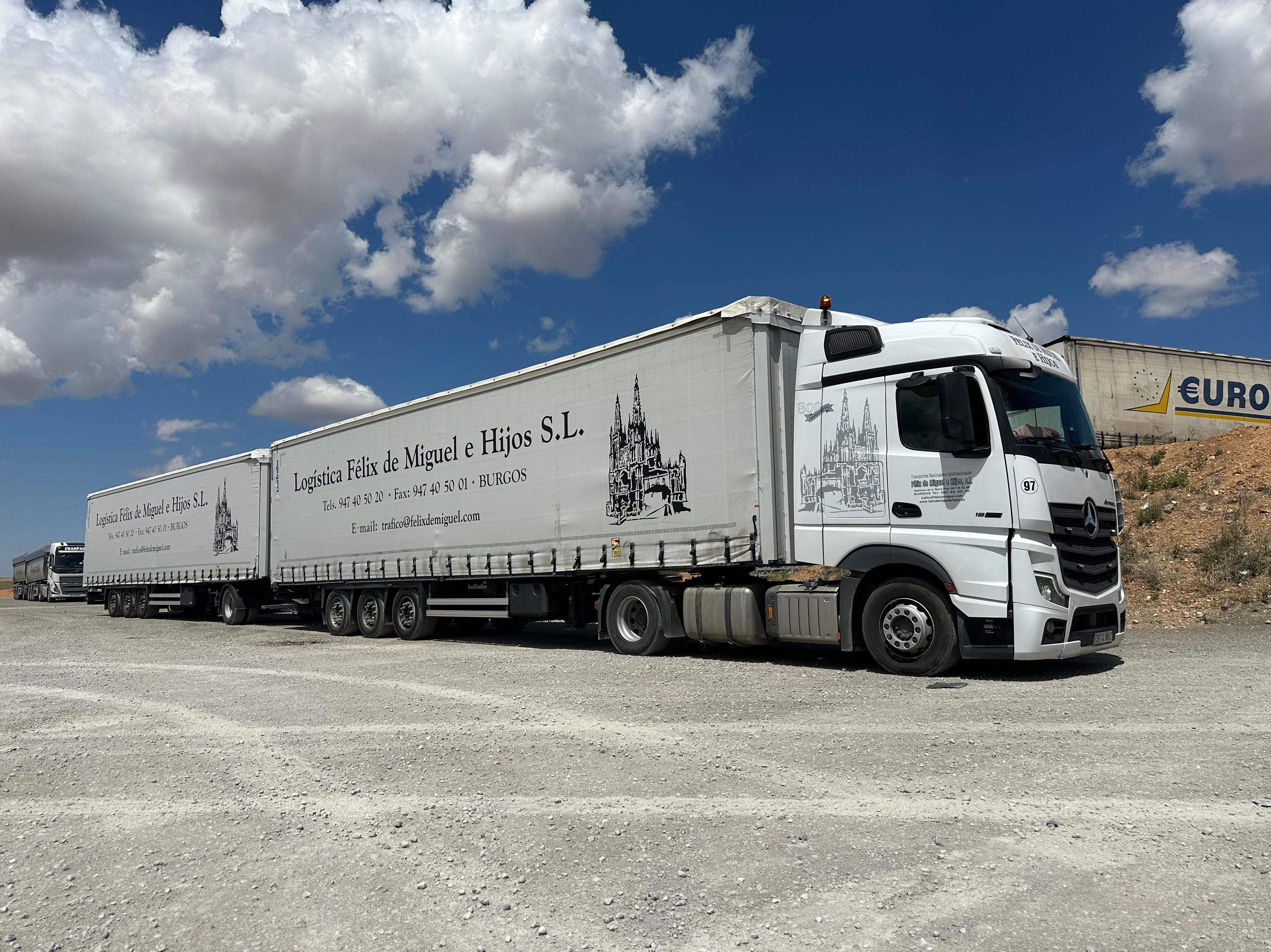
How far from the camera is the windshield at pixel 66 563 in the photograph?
130 ft

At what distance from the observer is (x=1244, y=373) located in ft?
82.2

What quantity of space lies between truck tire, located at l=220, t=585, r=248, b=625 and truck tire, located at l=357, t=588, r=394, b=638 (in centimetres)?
568

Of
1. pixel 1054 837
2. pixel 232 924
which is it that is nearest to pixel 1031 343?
pixel 1054 837

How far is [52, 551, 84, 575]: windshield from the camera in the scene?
3975cm

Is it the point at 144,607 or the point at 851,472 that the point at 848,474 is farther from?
the point at 144,607

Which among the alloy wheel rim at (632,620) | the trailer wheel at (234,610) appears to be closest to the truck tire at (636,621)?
the alloy wheel rim at (632,620)

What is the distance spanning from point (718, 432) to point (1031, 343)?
338 centimetres

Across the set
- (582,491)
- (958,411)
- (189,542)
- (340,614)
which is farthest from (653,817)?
(189,542)

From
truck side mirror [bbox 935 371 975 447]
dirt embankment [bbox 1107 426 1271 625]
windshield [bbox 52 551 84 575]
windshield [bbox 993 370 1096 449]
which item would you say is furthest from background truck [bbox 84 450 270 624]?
dirt embankment [bbox 1107 426 1271 625]

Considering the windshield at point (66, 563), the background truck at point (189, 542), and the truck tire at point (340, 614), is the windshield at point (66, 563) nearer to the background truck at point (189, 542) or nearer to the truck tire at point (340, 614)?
the background truck at point (189, 542)

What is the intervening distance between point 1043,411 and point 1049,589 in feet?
5.82

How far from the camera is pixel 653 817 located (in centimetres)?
428

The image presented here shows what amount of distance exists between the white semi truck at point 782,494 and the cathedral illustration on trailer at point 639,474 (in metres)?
0.03

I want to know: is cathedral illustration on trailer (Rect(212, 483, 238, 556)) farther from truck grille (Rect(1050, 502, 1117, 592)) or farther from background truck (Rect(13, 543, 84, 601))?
background truck (Rect(13, 543, 84, 601))
